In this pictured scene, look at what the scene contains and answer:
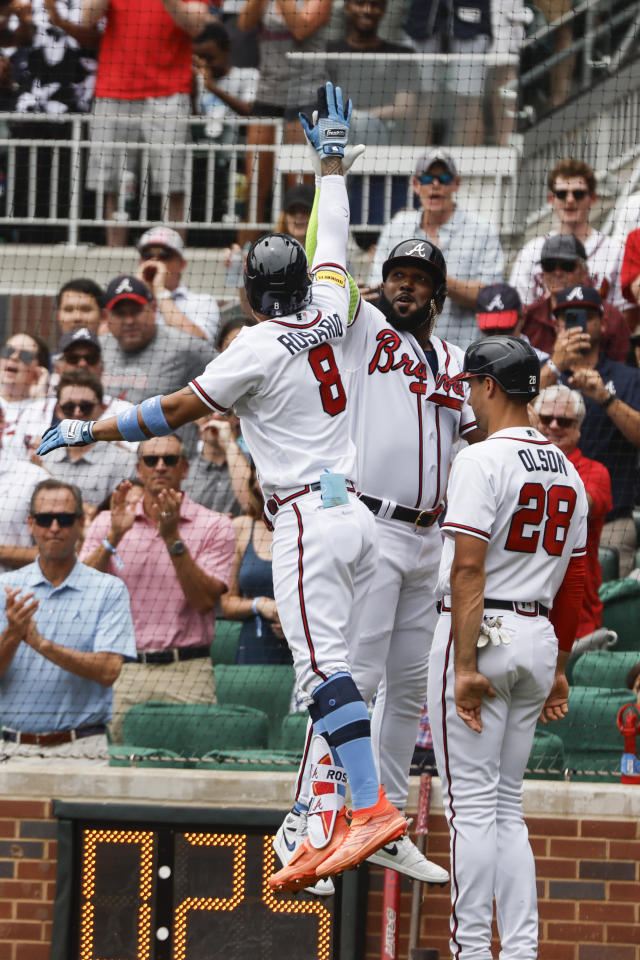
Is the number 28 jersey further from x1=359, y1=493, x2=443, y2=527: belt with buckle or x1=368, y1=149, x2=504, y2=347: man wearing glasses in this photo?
x1=368, y1=149, x2=504, y2=347: man wearing glasses

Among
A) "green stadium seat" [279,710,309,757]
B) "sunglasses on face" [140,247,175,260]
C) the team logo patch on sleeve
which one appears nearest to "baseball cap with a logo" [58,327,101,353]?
"sunglasses on face" [140,247,175,260]

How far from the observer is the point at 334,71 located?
31.2ft

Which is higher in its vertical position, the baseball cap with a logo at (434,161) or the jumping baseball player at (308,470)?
the baseball cap with a logo at (434,161)

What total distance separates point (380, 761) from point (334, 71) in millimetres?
6280

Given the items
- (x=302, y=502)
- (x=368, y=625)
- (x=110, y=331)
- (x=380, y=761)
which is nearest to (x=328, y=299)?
(x=302, y=502)

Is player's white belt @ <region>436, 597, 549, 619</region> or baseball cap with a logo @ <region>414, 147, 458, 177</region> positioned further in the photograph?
baseball cap with a logo @ <region>414, 147, 458, 177</region>

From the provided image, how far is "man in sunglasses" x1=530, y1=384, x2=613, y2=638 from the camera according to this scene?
5.98m

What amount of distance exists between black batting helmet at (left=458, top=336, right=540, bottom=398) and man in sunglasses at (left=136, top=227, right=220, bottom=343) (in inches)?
154

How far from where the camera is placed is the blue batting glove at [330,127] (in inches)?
171

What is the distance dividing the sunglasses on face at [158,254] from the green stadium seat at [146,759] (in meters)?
3.75

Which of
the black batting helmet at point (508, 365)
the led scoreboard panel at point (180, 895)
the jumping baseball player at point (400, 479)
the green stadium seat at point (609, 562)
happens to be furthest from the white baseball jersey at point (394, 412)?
the green stadium seat at point (609, 562)

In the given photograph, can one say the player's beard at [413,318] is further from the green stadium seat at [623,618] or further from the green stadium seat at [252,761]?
the green stadium seat at [623,618]

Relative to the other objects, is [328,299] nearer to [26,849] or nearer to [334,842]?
[334,842]

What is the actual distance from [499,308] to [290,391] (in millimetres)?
3079
